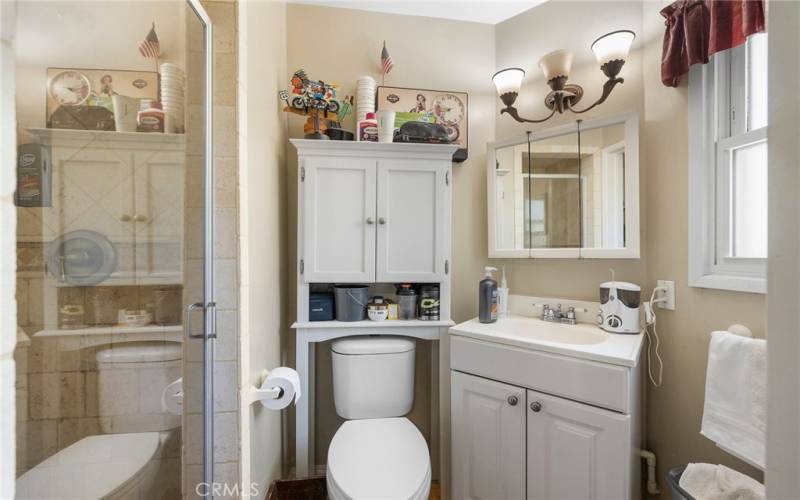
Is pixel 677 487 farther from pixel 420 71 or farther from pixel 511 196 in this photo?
pixel 420 71

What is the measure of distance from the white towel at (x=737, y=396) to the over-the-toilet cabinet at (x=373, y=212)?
3.19 ft

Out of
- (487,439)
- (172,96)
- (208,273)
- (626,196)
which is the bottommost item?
(487,439)

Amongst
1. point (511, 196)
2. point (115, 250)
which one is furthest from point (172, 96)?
point (511, 196)

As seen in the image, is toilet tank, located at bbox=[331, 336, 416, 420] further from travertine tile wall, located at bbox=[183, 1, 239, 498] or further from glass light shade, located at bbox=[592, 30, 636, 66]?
glass light shade, located at bbox=[592, 30, 636, 66]

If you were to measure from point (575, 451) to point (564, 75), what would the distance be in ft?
5.18

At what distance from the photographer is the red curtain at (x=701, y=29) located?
0.97 metres

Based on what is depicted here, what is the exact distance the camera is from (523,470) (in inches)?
47.8

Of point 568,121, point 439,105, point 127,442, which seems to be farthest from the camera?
point 439,105

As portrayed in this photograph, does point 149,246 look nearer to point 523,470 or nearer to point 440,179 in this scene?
point 440,179

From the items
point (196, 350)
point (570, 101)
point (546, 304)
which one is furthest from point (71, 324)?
point (570, 101)

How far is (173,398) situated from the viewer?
31.4 inches

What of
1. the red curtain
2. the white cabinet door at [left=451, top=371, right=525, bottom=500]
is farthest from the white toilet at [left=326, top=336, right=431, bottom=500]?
the red curtain

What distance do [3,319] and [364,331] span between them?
1.20 metres

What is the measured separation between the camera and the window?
1069 millimetres
